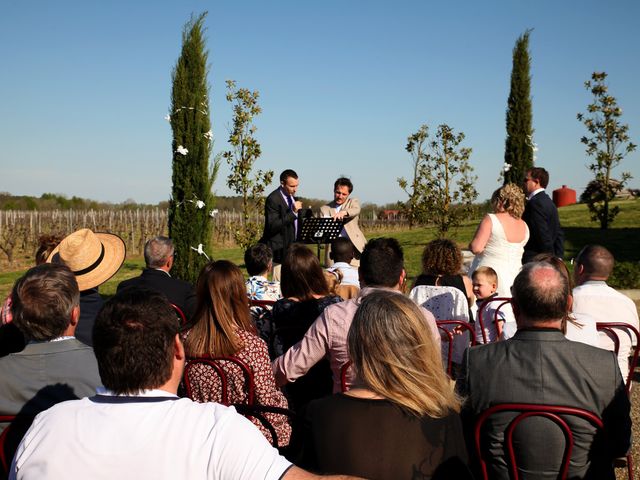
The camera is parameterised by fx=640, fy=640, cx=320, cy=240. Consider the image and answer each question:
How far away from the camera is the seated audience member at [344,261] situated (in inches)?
242

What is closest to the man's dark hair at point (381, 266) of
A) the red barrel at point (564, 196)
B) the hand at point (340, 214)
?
the hand at point (340, 214)

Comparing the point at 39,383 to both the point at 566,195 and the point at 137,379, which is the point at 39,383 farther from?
the point at 566,195

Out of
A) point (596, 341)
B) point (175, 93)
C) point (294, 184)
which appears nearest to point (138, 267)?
point (175, 93)

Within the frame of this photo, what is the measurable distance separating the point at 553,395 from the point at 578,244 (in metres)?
18.1

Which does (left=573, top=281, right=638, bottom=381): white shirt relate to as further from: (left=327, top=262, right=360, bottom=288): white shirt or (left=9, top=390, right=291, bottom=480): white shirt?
(left=9, top=390, right=291, bottom=480): white shirt

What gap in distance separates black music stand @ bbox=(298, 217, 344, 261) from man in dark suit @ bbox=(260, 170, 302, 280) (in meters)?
0.89

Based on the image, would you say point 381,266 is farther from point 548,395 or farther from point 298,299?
point 548,395

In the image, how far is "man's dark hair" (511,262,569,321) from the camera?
2.80m

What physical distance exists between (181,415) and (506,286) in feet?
18.3

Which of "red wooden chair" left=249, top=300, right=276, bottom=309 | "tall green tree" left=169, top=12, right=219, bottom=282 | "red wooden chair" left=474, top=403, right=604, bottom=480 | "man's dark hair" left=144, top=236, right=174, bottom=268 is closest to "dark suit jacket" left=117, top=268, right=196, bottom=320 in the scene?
"man's dark hair" left=144, top=236, right=174, bottom=268

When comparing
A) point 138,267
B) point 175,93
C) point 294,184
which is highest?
Result: point 175,93

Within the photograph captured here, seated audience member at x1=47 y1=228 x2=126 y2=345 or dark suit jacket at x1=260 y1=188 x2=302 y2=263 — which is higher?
dark suit jacket at x1=260 y1=188 x2=302 y2=263

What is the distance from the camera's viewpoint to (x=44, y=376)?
8.82 ft

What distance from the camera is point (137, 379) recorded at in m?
1.85
